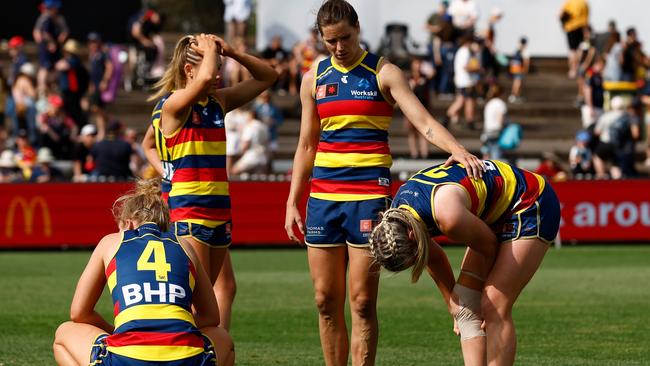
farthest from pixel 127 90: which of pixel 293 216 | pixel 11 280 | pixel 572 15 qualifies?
pixel 293 216

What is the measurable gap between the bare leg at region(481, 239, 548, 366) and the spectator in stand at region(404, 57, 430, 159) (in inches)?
681

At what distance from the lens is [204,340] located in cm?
634

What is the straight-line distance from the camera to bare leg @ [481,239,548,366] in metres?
7.03

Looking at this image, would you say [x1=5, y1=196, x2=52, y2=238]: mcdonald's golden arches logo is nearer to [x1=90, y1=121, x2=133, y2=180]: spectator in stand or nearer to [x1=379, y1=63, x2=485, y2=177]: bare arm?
[x1=90, y1=121, x2=133, y2=180]: spectator in stand

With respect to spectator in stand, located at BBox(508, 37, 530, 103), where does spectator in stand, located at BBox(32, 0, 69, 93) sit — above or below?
above

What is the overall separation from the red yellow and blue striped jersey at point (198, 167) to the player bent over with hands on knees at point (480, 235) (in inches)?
62.6

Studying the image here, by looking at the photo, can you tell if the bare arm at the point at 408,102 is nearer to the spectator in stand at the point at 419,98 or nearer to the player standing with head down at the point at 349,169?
the player standing with head down at the point at 349,169

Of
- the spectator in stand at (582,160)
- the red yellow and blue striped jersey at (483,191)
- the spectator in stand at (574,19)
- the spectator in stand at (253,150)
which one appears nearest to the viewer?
the red yellow and blue striped jersey at (483,191)

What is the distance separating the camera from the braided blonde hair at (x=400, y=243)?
6.64 m

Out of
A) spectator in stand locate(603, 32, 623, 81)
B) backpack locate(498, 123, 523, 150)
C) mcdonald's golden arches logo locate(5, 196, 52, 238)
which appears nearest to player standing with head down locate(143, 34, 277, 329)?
mcdonald's golden arches logo locate(5, 196, 52, 238)

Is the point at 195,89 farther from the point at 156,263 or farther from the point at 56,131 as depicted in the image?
the point at 56,131

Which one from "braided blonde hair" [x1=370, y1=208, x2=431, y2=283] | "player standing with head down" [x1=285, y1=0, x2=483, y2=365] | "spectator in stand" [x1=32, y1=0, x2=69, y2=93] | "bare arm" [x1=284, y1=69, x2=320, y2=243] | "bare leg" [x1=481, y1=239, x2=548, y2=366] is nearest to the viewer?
"braided blonde hair" [x1=370, y1=208, x2=431, y2=283]

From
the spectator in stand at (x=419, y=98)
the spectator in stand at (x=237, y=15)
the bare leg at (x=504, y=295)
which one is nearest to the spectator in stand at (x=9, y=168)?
the spectator in stand at (x=419, y=98)

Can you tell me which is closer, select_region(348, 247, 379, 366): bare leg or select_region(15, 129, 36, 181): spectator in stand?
select_region(348, 247, 379, 366): bare leg
